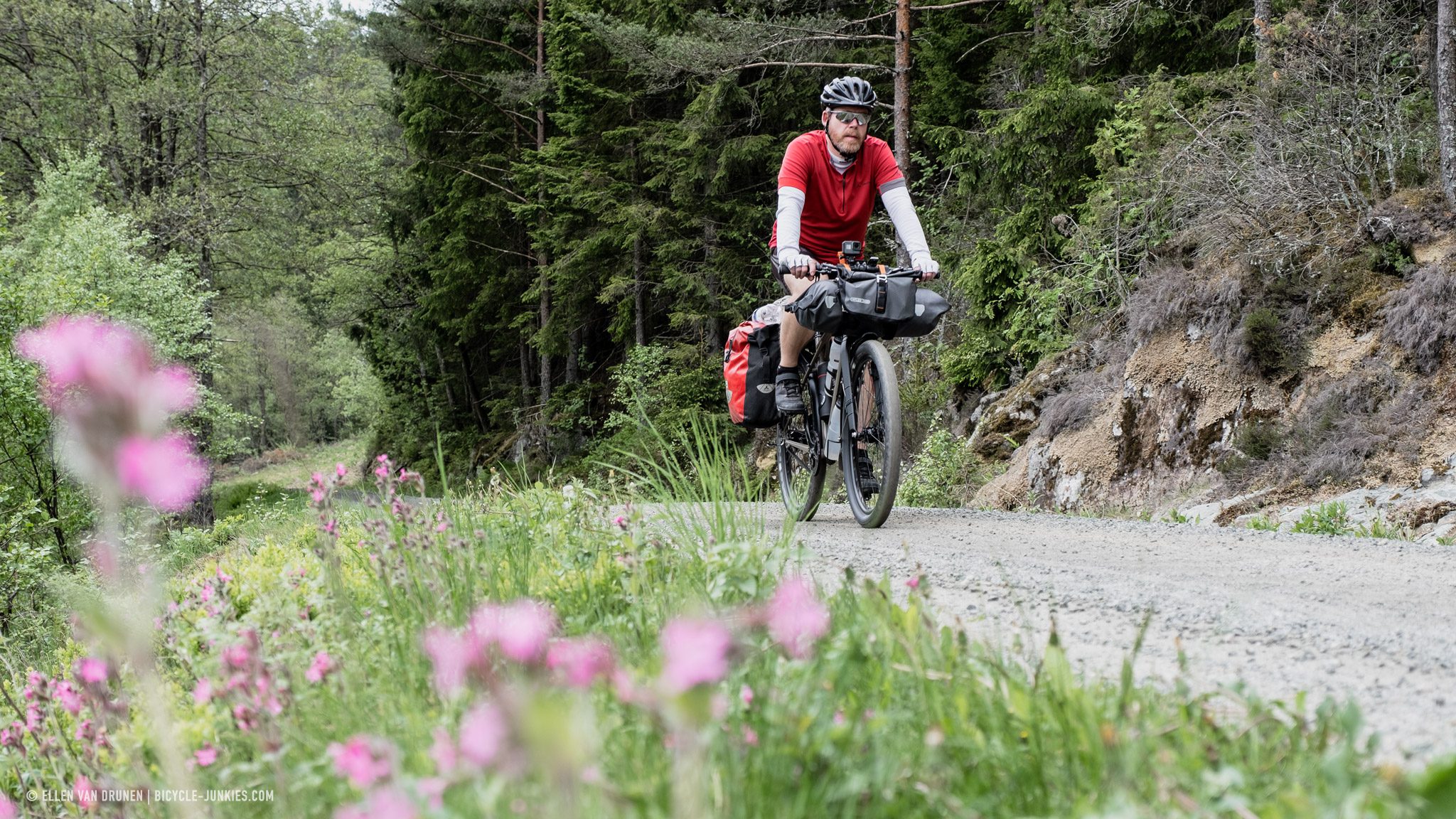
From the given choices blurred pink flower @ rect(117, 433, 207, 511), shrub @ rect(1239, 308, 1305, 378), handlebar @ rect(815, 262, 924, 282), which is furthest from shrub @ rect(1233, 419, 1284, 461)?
blurred pink flower @ rect(117, 433, 207, 511)

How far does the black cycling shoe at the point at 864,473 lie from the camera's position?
5.39m

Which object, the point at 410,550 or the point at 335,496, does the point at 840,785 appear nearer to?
the point at 410,550

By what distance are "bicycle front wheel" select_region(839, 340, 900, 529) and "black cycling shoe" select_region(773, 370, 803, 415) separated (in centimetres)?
A: 48

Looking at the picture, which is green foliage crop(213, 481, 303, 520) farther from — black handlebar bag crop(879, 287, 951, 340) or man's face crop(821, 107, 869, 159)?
black handlebar bag crop(879, 287, 951, 340)

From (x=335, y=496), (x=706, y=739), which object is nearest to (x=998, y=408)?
(x=335, y=496)

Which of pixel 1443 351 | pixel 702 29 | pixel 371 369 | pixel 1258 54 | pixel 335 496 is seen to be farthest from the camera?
pixel 371 369

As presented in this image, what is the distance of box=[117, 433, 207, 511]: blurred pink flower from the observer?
1217mm

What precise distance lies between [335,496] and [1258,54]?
9.05m

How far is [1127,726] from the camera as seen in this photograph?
182 centimetres

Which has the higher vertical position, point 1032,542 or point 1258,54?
point 1258,54

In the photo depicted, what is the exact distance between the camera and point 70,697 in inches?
115

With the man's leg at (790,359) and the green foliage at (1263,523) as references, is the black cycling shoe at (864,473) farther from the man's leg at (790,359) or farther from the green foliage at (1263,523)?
the green foliage at (1263,523)

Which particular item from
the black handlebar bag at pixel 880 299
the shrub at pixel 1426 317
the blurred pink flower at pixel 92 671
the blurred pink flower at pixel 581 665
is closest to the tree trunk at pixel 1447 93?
the shrub at pixel 1426 317

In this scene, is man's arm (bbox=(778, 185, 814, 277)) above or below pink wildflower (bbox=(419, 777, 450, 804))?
above
